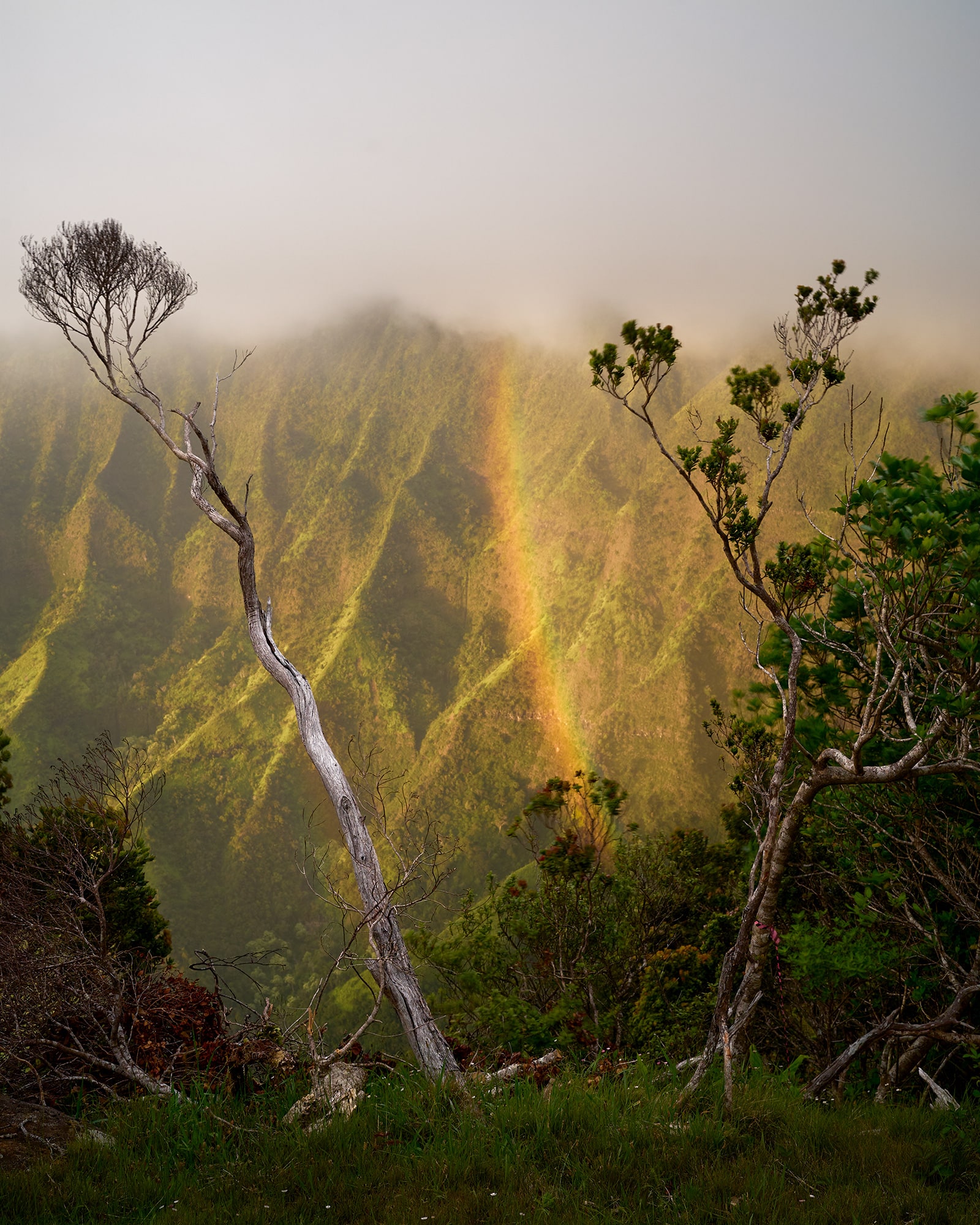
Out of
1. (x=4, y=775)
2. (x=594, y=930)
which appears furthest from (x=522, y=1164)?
(x=4, y=775)

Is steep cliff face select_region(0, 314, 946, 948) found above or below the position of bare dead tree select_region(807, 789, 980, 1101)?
above

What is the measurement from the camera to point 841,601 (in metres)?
7.41

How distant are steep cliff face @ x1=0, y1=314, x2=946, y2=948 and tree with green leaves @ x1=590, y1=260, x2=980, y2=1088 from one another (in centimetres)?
5464

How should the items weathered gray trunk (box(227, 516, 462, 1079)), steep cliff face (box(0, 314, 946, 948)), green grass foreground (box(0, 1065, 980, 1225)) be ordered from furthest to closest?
1. steep cliff face (box(0, 314, 946, 948))
2. weathered gray trunk (box(227, 516, 462, 1079))
3. green grass foreground (box(0, 1065, 980, 1225))

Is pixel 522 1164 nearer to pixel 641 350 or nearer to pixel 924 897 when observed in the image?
pixel 924 897

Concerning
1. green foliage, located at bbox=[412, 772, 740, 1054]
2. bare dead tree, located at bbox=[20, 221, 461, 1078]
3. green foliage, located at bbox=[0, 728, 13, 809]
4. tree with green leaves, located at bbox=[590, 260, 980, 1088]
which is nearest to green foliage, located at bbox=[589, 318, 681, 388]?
tree with green leaves, located at bbox=[590, 260, 980, 1088]

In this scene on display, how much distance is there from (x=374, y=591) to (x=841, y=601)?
8984 cm

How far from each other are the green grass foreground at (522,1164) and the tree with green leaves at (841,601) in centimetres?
57

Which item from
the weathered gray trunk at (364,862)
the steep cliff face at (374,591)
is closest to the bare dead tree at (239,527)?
the weathered gray trunk at (364,862)

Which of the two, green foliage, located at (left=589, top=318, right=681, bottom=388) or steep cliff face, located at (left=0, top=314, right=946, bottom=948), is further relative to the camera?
steep cliff face, located at (left=0, top=314, right=946, bottom=948)

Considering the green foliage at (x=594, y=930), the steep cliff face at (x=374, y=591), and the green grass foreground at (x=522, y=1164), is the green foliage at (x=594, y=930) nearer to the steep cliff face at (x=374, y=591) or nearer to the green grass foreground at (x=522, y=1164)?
the green grass foreground at (x=522, y=1164)

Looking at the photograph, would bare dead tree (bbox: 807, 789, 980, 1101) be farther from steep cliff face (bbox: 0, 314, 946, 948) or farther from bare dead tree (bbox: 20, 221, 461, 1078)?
steep cliff face (bbox: 0, 314, 946, 948)

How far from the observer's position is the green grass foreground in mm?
3551

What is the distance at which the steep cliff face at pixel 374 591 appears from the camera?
7044cm
